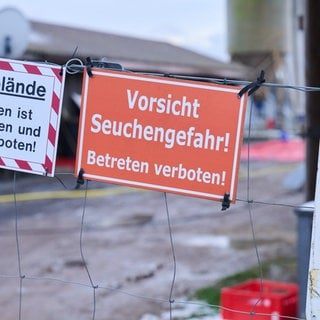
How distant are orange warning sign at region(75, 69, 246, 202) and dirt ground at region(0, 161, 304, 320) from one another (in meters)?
1.34

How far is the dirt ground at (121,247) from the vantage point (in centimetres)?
748

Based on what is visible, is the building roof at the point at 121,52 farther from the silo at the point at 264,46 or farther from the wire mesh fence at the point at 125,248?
the wire mesh fence at the point at 125,248

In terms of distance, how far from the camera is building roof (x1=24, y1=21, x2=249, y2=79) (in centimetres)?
2002

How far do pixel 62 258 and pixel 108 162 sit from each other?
639 cm

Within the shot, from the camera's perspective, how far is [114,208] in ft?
46.6

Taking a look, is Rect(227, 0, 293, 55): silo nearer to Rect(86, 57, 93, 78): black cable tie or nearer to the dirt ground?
the dirt ground

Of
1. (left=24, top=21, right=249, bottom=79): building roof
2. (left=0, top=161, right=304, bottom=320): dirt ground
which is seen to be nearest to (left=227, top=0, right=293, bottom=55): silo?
(left=24, top=21, right=249, bottom=79): building roof

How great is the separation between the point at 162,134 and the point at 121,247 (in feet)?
23.8

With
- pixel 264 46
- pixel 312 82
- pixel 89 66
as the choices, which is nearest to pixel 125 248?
pixel 312 82

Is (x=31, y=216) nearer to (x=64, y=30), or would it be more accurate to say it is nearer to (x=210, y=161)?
(x=210, y=161)

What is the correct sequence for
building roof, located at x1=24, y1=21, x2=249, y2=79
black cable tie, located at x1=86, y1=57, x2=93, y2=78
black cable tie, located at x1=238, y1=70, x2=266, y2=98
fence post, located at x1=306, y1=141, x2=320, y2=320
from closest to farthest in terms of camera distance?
fence post, located at x1=306, y1=141, x2=320, y2=320
black cable tie, located at x1=238, y1=70, x2=266, y2=98
black cable tie, located at x1=86, y1=57, x2=93, y2=78
building roof, located at x1=24, y1=21, x2=249, y2=79

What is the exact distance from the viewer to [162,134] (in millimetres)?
3389

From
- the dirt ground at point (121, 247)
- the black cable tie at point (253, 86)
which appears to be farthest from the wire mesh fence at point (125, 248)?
the black cable tie at point (253, 86)

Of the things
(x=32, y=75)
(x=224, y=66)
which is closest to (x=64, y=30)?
(x=224, y=66)
